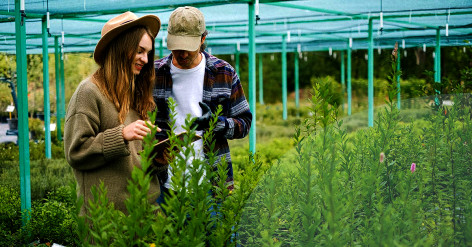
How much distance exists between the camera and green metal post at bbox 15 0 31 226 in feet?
15.3

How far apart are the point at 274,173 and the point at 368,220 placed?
34 centimetres

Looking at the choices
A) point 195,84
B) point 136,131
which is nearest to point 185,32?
point 195,84

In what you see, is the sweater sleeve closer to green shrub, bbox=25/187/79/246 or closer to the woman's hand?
the woman's hand

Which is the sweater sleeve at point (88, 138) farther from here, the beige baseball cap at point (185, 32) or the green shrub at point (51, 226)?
the green shrub at point (51, 226)

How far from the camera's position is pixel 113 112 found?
2.28 m

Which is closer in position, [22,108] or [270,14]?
[22,108]

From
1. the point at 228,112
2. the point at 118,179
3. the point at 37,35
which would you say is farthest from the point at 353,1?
the point at 118,179

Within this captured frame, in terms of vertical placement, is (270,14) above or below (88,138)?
above

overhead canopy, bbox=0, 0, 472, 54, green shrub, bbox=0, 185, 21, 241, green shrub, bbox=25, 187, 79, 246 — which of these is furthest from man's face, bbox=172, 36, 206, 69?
green shrub, bbox=0, 185, 21, 241

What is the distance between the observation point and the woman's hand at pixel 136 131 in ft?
6.95

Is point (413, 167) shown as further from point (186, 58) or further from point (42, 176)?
point (42, 176)

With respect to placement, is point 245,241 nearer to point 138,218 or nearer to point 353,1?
point 138,218

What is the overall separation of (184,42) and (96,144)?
0.65 meters

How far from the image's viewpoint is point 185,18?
2602 mm
